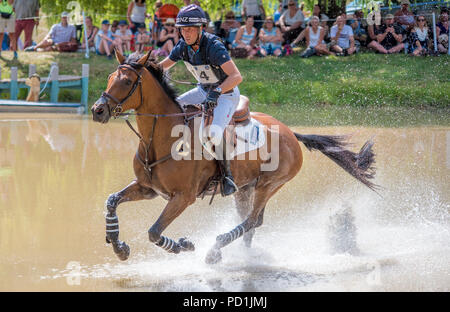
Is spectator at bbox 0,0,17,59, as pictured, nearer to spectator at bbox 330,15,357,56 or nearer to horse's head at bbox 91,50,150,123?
spectator at bbox 330,15,357,56

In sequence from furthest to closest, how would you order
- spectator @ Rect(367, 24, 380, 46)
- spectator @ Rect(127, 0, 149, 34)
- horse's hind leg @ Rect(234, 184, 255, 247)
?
spectator @ Rect(127, 0, 149, 34) → spectator @ Rect(367, 24, 380, 46) → horse's hind leg @ Rect(234, 184, 255, 247)

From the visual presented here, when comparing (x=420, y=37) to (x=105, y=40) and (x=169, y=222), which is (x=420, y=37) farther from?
(x=169, y=222)

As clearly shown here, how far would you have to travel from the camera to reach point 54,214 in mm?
8500

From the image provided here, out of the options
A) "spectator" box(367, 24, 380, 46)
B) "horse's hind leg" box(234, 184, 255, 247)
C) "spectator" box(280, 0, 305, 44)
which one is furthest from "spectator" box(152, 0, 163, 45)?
"horse's hind leg" box(234, 184, 255, 247)

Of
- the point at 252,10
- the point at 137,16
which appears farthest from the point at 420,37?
the point at 137,16

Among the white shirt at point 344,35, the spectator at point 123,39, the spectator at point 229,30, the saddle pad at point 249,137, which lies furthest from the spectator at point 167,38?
the saddle pad at point 249,137

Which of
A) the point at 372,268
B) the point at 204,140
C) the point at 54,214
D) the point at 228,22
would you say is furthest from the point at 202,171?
the point at 228,22

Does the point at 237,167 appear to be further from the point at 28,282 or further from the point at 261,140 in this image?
the point at 28,282

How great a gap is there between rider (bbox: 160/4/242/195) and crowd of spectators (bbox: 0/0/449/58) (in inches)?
498

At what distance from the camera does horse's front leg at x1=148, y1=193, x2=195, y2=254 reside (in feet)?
20.3

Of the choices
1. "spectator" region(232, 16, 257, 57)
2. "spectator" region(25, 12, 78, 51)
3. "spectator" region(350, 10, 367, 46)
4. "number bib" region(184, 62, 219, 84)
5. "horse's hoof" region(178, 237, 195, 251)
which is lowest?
"spectator" region(25, 12, 78, 51)

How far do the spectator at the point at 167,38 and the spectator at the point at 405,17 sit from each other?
622 cm

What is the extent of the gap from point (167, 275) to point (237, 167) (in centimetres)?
138

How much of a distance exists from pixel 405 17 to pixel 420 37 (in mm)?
683
